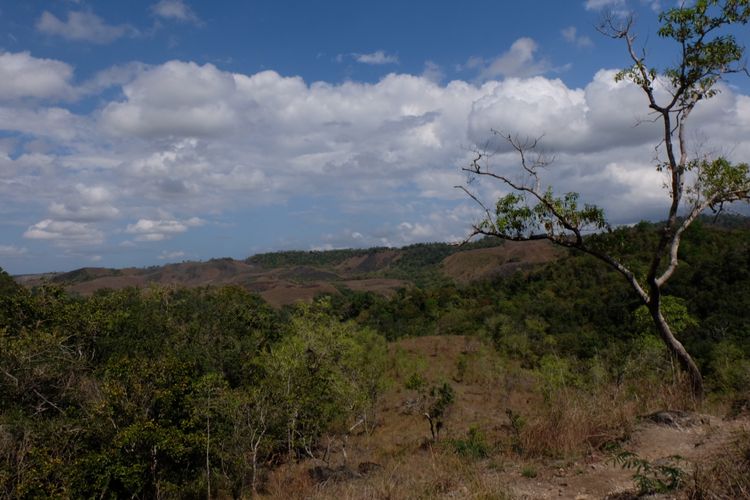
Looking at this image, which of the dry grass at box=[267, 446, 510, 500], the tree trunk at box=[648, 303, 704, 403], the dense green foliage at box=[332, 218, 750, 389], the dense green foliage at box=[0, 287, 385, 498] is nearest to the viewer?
the dry grass at box=[267, 446, 510, 500]

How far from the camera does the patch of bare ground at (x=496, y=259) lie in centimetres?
10569

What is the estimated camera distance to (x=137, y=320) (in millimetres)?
25516

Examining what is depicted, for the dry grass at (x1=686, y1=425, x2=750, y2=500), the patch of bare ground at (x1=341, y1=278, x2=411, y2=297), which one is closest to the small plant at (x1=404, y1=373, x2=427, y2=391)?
the dry grass at (x1=686, y1=425, x2=750, y2=500)

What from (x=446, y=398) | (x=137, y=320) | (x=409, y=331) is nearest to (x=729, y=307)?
(x=446, y=398)

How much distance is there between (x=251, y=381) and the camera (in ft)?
79.2

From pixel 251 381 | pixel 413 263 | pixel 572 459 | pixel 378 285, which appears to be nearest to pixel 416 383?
pixel 251 381

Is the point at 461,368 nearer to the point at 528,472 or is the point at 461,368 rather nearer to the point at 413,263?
the point at 528,472

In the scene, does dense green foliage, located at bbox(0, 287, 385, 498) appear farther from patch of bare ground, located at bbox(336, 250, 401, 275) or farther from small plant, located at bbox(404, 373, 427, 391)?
patch of bare ground, located at bbox(336, 250, 401, 275)

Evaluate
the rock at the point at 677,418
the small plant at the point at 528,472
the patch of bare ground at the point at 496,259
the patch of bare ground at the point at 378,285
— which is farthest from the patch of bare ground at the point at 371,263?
the small plant at the point at 528,472

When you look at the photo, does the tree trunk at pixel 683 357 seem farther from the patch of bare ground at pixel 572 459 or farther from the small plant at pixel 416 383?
the small plant at pixel 416 383

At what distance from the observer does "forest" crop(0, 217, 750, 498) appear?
10875mm

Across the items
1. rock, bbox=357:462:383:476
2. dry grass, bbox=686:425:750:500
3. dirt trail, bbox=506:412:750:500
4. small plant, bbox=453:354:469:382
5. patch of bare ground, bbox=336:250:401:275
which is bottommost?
small plant, bbox=453:354:469:382

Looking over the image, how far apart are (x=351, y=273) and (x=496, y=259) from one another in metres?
73.3

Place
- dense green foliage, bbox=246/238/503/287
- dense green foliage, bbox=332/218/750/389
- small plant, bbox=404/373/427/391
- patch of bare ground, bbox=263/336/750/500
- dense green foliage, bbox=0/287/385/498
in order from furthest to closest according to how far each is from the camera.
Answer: dense green foliage, bbox=246/238/503/287 < dense green foliage, bbox=332/218/750/389 < small plant, bbox=404/373/427/391 < dense green foliage, bbox=0/287/385/498 < patch of bare ground, bbox=263/336/750/500
